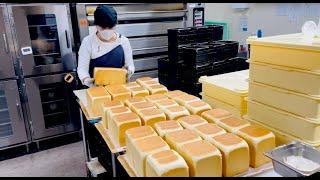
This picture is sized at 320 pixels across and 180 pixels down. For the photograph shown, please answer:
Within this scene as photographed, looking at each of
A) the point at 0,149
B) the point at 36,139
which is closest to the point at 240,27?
the point at 36,139

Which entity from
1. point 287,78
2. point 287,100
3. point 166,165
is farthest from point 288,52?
point 166,165

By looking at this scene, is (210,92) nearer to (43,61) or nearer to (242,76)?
(242,76)

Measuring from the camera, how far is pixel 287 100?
5.35 ft

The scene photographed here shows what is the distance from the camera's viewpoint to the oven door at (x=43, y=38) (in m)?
3.36

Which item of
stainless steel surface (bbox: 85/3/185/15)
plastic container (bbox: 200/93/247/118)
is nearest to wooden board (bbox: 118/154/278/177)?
plastic container (bbox: 200/93/247/118)

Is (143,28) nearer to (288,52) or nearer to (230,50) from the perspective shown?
(230,50)

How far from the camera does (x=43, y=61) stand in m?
3.62

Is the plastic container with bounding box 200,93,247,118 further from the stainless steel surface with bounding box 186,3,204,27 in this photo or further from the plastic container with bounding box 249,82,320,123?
the stainless steel surface with bounding box 186,3,204,27

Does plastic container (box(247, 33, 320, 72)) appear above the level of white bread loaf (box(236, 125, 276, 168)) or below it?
above

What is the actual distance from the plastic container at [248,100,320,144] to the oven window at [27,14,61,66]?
277cm

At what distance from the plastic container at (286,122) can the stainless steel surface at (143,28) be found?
2.52 m

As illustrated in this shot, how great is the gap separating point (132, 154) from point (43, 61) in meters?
2.56

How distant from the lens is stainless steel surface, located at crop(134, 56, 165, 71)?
4.16 metres

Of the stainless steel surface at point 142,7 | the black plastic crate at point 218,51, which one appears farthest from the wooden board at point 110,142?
the stainless steel surface at point 142,7
